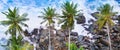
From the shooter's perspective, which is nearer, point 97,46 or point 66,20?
point 66,20

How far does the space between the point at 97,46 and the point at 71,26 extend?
78.6ft

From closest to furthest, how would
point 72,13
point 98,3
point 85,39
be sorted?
point 72,13
point 85,39
point 98,3

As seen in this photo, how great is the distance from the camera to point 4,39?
319ft

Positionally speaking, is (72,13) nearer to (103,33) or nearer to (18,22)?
(18,22)

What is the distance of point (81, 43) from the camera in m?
82.4

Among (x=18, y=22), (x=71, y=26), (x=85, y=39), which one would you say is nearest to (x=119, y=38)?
(x=85, y=39)

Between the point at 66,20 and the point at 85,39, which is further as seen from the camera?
the point at 85,39

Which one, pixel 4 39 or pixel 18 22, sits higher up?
pixel 18 22

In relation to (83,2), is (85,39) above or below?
below

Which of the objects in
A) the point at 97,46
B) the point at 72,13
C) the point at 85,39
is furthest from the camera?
the point at 85,39

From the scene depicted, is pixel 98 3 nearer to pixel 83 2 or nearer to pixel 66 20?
pixel 83 2

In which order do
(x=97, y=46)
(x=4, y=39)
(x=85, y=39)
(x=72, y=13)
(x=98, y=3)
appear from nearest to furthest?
(x=72, y=13) < (x=97, y=46) < (x=85, y=39) < (x=4, y=39) < (x=98, y=3)

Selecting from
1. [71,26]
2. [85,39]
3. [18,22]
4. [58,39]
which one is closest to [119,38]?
[85,39]

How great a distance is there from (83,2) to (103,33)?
30294 mm
